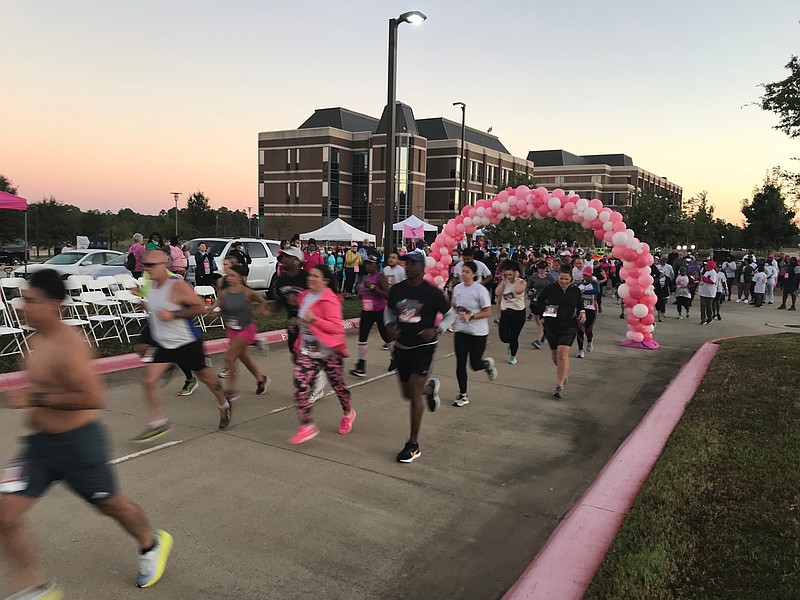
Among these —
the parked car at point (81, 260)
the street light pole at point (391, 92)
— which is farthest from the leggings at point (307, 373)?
the parked car at point (81, 260)

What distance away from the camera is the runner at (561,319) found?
7.61m

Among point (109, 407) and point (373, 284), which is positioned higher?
point (373, 284)

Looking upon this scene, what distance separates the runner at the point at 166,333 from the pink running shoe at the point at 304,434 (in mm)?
984

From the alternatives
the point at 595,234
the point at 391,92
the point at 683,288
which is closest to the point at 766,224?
the point at 683,288

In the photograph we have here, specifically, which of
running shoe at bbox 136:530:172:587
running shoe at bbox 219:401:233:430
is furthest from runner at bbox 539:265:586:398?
running shoe at bbox 136:530:172:587

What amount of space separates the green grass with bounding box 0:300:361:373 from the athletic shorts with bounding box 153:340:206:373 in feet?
12.3

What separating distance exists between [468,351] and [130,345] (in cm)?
614

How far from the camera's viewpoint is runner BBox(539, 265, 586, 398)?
761cm

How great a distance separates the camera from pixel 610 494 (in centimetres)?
455

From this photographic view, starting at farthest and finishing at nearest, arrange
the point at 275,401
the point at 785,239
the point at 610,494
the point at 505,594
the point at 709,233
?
the point at 709,233 < the point at 785,239 < the point at 275,401 < the point at 610,494 < the point at 505,594

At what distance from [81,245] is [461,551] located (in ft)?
136

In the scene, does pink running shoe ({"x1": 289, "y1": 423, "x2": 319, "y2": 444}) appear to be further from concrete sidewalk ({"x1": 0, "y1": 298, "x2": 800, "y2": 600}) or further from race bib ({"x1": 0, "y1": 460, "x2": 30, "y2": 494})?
race bib ({"x1": 0, "y1": 460, "x2": 30, "y2": 494})

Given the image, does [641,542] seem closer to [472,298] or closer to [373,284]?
[472,298]

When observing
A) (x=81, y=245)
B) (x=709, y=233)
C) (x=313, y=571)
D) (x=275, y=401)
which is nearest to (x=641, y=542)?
Answer: (x=313, y=571)
